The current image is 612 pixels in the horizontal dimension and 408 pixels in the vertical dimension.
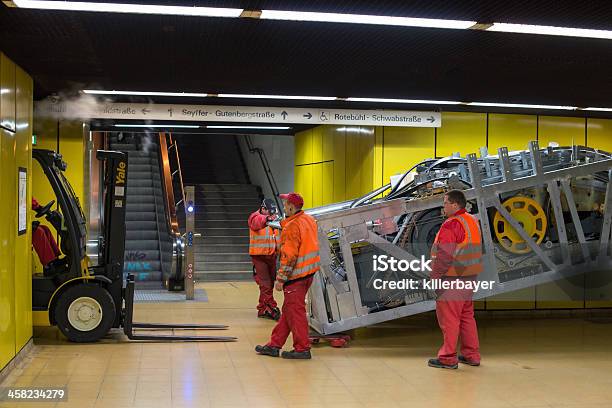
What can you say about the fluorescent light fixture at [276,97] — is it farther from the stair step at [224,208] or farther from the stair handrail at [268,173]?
the stair step at [224,208]

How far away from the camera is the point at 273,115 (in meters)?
11.0

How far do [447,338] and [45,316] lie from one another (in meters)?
5.05

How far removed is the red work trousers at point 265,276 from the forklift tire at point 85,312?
2472 millimetres

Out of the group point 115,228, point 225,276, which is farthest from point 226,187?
point 115,228

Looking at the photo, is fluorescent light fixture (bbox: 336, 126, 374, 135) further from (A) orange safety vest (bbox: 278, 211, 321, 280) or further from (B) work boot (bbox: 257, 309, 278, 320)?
(A) orange safety vest (bbox: 278, 211, 321, 280)

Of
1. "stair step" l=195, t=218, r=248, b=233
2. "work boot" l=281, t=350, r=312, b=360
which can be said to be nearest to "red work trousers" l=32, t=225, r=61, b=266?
"work boot" l=281, t=350, r=312, b=360

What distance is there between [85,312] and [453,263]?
405cm

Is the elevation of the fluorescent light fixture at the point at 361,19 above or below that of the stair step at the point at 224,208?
above

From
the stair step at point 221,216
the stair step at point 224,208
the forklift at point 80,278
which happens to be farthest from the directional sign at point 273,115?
the stair step at point 224,208

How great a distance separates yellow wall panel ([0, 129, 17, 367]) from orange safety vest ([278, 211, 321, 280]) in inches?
99.3

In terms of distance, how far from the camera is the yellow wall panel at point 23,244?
759cm

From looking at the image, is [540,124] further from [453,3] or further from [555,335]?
[453,3]

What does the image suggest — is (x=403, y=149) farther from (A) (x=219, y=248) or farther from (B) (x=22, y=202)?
(A) (x=219, y=248)

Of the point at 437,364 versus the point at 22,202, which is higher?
the point at 22,202
